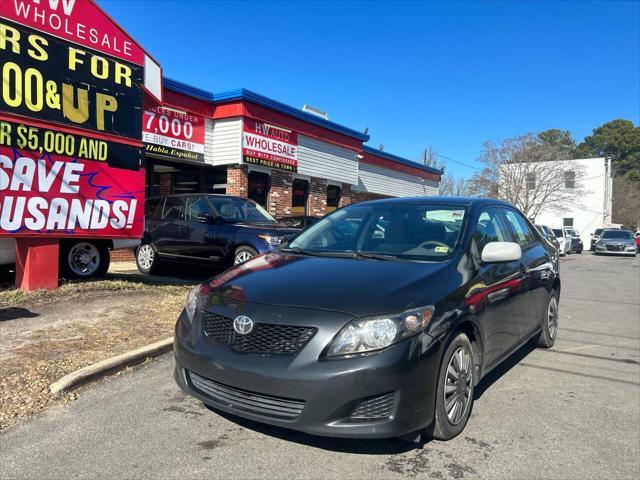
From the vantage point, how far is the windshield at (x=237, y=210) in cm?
980

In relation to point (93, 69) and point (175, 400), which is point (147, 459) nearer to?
point (175, 400)

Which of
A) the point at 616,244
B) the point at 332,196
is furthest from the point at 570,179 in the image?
the point at 332,196

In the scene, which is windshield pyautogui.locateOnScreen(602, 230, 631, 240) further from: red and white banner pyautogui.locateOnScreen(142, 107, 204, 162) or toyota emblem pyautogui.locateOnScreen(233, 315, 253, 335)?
toyota emblem pyautogui.locateOnScreen(233, 315, 253, 335)

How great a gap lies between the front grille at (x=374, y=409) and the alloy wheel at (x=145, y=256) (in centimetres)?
845

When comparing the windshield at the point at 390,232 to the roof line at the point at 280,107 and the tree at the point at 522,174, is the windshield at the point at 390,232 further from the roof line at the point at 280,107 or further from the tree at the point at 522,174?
the tree at the point at 522,174

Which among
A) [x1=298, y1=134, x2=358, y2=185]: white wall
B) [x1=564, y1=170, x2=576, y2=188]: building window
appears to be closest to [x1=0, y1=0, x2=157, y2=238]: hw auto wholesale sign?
[x1=298, y1=134, x2=358, y2=185]: white wall

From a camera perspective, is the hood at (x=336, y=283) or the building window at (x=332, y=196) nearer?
the hood at (x=336, y=283)

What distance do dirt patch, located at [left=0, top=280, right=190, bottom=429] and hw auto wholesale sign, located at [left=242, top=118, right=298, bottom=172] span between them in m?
7.11

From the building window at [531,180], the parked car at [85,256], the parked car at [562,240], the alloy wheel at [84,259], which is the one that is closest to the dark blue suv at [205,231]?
the parked car at [85,256]

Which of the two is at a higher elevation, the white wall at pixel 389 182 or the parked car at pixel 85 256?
the white wall at pixel 389 182

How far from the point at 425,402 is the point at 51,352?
3.58m

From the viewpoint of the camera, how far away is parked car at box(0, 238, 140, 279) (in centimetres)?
792

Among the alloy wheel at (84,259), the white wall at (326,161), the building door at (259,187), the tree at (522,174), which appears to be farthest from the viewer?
the tree at (522,174)

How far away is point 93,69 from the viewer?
7.59 metres
